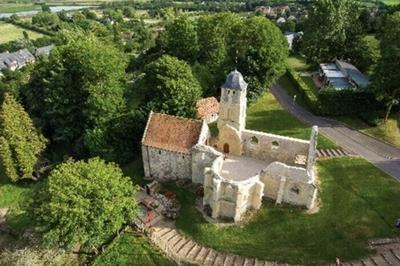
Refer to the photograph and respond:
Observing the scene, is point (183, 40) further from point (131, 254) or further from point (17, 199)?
point (131, 254)

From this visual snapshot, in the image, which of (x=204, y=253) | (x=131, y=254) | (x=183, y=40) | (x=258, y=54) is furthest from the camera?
(x=183, y=40)

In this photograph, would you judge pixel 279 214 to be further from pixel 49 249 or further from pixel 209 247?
pixel 49 249

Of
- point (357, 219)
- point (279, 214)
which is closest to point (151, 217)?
point (279, 214)

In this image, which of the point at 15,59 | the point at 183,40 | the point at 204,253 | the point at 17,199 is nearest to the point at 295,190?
the point at 204,253

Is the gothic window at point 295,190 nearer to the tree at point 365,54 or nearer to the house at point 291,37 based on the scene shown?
the tree at point 365,54

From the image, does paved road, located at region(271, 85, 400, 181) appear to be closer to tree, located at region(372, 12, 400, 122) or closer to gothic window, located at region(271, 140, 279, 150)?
tree, located at region(372, 12, 400, 122)

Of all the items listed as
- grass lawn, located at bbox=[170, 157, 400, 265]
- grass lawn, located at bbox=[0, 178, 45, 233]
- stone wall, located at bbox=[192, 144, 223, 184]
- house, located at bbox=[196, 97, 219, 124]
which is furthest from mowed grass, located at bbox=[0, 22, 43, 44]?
grass lawn, located at bbox=[170, 157, 400, 265]

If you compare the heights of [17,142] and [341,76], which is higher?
[341,76]
